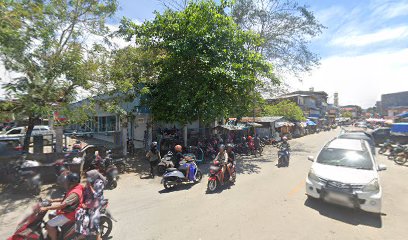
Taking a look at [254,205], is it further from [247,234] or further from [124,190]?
[124,190]

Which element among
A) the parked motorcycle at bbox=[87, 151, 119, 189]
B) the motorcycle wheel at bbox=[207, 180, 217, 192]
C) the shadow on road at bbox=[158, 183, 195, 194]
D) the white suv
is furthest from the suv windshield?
the parked motorcycle at bbox=[87, 151, 119, 189]

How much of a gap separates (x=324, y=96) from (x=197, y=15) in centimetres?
7126

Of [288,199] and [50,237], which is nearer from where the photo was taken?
[50,237]

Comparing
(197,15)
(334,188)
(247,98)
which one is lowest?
(334,188)

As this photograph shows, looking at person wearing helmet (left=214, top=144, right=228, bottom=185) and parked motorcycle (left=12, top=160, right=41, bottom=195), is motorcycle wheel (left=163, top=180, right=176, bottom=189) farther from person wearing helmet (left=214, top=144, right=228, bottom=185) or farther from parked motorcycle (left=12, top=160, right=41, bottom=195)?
parked motorcycle (left=12, top=160, right=41, bottom=195)

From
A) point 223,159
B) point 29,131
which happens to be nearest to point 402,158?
point 223,159

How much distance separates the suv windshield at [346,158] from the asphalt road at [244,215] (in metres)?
1.25

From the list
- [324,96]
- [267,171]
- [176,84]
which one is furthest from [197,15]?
[324,96]

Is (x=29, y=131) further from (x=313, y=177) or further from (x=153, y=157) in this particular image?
(x=313, y=177)

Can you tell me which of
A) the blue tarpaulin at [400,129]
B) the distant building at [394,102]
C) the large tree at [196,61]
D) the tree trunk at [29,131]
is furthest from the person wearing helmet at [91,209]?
the distant building at [394,102]

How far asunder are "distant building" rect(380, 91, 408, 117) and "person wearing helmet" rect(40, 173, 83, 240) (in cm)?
6358

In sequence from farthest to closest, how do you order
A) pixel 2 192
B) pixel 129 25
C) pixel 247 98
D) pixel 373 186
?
Result: pixel 247 98
pixel 129 25
pixel 2 192
pixel 373 186

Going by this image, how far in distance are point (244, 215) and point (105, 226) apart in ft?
10.8

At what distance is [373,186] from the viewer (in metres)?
5.49
